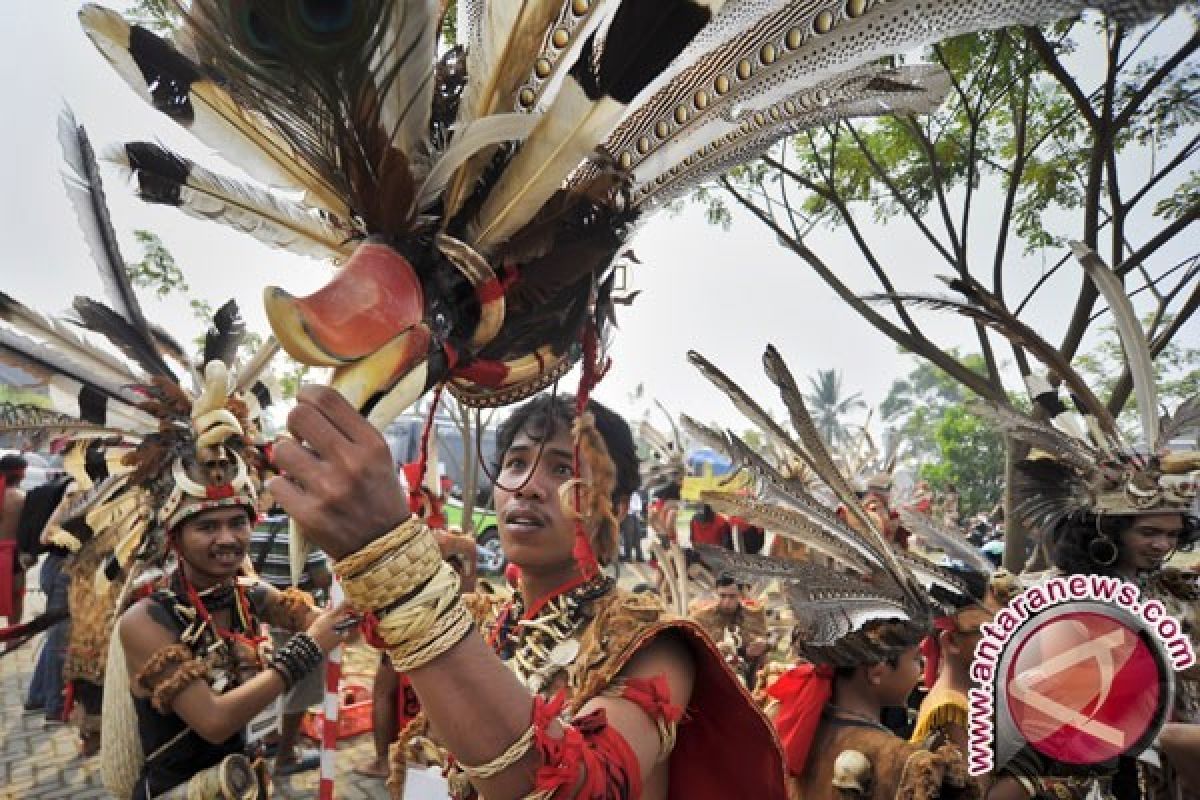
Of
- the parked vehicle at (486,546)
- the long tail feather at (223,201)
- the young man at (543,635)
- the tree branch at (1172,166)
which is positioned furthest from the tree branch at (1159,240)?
the parked vehicle at (486,546)

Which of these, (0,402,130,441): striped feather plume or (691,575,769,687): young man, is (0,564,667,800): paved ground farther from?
(0,402,130,441): striped feather plume

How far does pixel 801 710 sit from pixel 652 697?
1.78 metres

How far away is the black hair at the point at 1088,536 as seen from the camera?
3811mm

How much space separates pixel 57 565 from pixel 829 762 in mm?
7310

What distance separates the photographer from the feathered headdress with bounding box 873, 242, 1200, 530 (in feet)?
12.4

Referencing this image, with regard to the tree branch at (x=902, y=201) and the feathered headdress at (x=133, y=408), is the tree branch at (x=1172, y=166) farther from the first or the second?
the feathered headdress at (x=133, y=408)

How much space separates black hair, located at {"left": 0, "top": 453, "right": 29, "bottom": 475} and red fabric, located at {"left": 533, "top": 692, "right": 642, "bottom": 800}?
7692 millimetres

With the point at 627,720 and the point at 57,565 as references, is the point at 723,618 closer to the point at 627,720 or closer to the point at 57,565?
the point at 627,720

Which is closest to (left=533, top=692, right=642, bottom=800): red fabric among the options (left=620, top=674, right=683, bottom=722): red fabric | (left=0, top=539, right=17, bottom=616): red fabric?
(left=620, top=674, right=683, bottom=722): red fabric

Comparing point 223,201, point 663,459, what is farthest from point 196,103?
point 663,459

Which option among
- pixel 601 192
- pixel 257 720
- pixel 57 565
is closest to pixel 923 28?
pixel 601 192

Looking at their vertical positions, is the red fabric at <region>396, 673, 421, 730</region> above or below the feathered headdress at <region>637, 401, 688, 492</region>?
below

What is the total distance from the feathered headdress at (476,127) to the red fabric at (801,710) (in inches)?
87.6

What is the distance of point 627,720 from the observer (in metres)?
1.43
